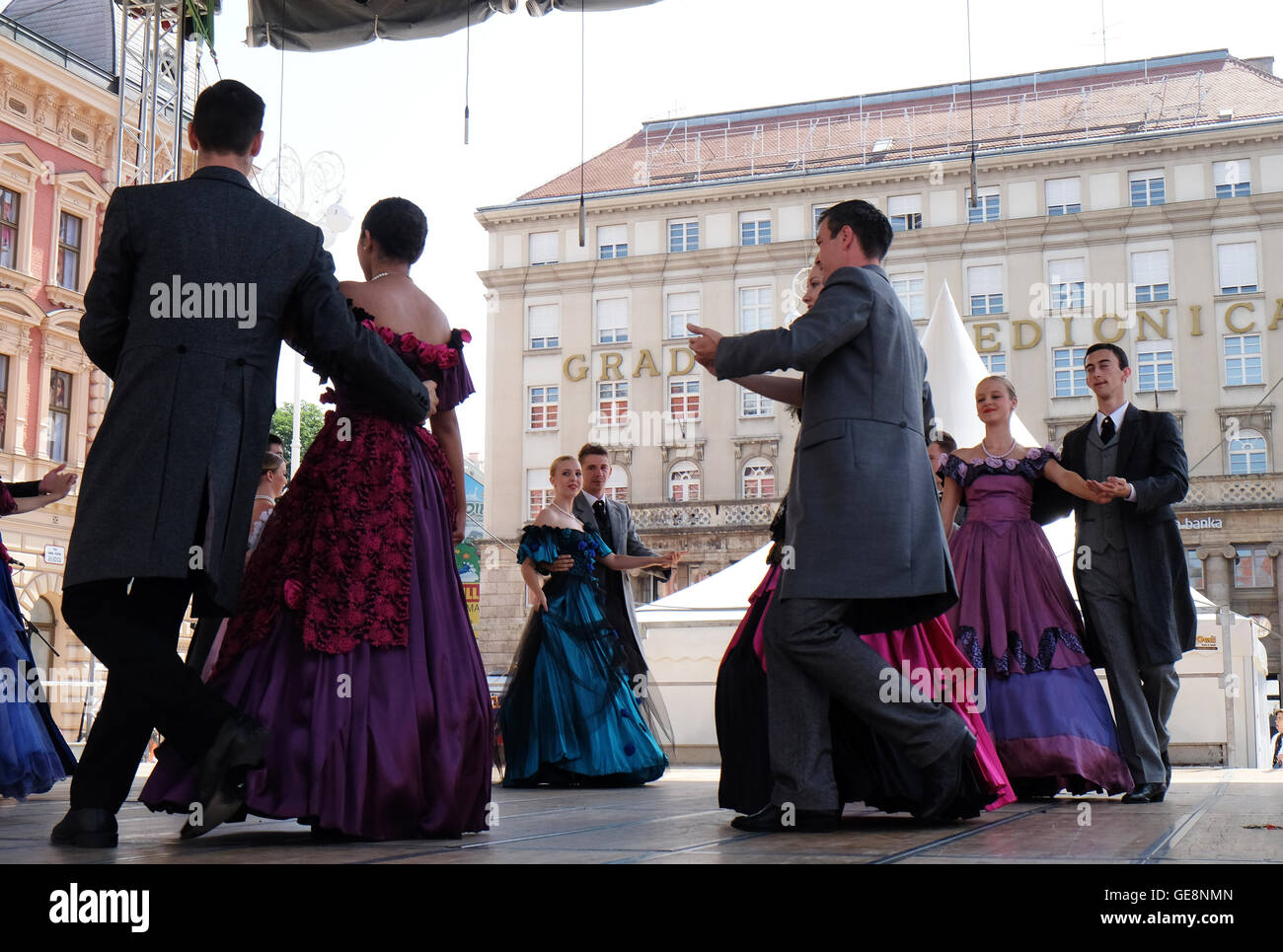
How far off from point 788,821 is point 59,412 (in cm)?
2465

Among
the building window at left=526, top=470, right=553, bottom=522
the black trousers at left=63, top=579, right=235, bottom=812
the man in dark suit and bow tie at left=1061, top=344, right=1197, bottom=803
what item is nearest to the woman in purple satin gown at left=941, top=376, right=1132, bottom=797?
the man in dark suit and bow tie at left=1061, top=344, right=1197, bottom=803

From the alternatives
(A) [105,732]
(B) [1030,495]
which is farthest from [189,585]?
(B) [1030,495]

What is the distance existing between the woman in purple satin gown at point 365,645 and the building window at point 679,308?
146ft

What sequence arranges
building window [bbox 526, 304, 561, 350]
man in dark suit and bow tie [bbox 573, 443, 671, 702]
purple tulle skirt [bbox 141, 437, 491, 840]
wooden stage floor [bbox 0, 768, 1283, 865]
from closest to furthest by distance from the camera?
wooden stage floor [bbox 0, 768, 1283, 865] → purple tulle skirt [bbox 141, 437, 491, 840] → man in dark suit and bow tie [bbox 573, 443, 671, 702] → building window [bbox 526, 304, 561, 350]

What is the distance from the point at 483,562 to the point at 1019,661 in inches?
1700

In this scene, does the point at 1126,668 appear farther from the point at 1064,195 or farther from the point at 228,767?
the point at 1064,195

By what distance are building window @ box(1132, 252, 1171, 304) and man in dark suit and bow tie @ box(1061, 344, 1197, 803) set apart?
40827 mm

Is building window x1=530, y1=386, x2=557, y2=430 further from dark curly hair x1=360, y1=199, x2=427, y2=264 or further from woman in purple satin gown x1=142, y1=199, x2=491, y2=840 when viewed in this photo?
woman in purple satin gown x1=142, y1=199, x2=491, y2=840

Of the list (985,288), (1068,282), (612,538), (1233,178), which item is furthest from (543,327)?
(612,538)

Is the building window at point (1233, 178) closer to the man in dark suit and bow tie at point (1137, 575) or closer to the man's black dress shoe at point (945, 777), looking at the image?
the man in dark suit and bow tie at point (1137, 575)

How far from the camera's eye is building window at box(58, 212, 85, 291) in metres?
26.4

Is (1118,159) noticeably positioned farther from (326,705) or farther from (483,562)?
(326,705)

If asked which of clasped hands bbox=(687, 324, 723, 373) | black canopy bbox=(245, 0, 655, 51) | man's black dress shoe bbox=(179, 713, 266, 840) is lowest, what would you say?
man's black dress shoe bbox=(179, 713, 266, 840)

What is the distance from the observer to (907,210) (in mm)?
47219
